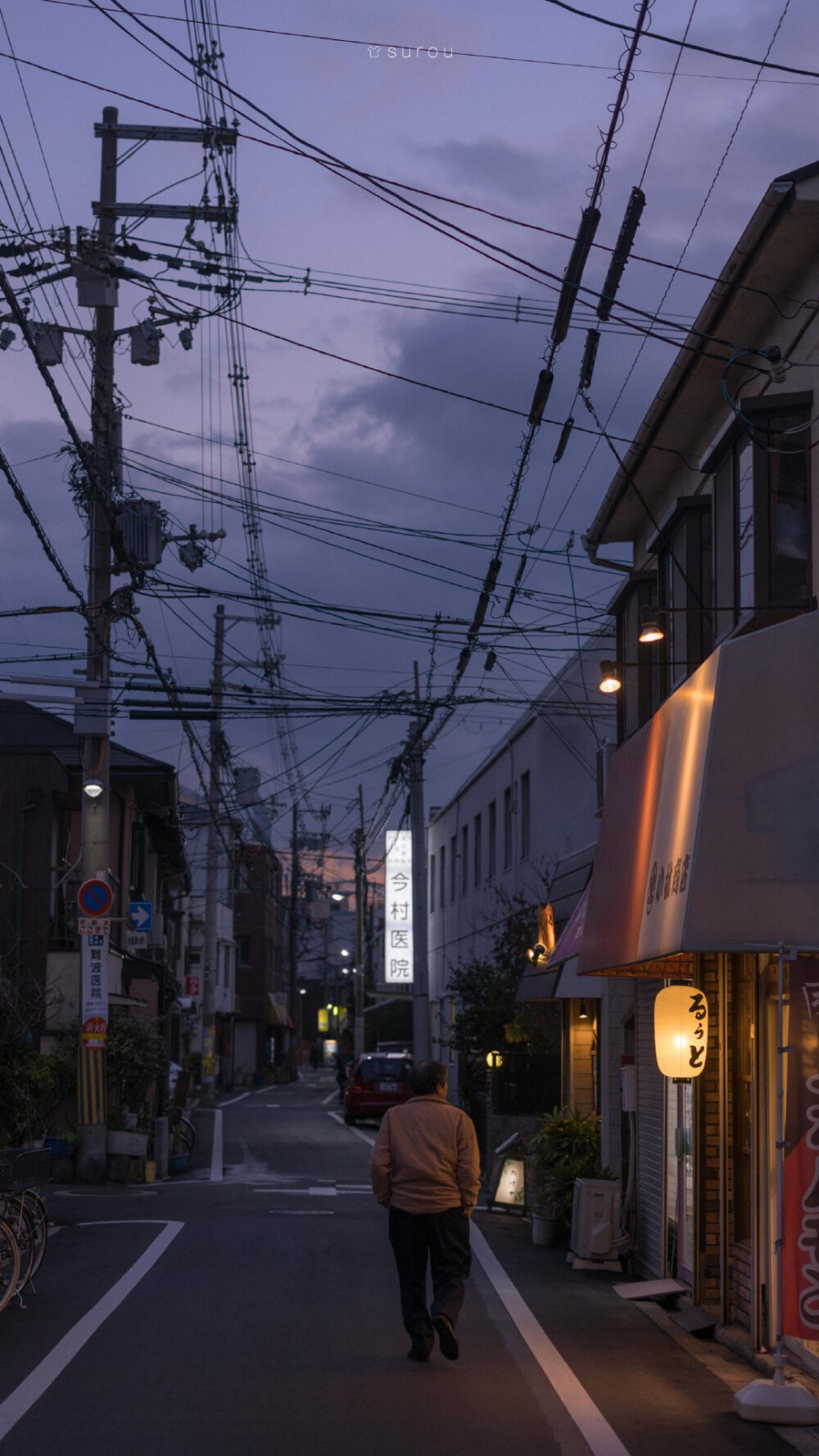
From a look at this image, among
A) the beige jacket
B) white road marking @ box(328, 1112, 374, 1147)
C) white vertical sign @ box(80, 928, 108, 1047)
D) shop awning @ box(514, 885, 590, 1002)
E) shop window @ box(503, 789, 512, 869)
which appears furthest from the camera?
shop window @ box(503, 789, 512, 869)

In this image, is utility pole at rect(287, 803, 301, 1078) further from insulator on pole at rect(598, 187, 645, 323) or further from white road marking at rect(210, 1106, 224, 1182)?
insulator on pole at rect(598, 187, 645, 323)

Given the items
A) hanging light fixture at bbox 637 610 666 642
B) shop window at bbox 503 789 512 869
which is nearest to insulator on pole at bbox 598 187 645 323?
hanging light fixture at bbox 637 610 666 642

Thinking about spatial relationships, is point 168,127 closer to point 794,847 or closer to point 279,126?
point 279,126

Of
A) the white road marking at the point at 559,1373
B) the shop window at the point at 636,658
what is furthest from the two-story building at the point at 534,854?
the white road marking at the point at 559,1373

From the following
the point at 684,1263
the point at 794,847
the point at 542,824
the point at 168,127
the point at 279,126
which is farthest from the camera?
the point at 542,824

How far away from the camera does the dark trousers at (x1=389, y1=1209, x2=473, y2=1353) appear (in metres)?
8.87

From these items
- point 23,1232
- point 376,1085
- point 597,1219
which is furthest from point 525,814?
point 23,1232

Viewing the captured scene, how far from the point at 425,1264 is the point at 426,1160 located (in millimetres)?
605

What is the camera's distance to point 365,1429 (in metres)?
7.37

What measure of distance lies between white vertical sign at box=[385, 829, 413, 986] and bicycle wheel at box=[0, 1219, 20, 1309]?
125 feet

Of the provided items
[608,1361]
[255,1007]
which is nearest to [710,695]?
[608,1361]

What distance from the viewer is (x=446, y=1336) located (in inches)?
348

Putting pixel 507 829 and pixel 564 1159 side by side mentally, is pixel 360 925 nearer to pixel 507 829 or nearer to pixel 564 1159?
pixel 507 829

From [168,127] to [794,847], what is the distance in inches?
667
